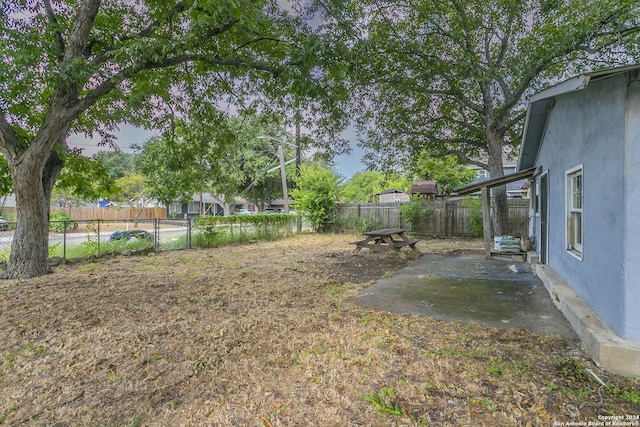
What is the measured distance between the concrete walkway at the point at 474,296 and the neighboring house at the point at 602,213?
288mm

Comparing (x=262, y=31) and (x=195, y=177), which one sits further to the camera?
(x=195, y=177)

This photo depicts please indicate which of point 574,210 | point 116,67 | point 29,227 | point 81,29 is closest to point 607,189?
point 574,210

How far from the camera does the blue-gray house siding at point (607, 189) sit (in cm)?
277

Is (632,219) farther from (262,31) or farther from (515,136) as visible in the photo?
(515,136)

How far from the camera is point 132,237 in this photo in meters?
10.8

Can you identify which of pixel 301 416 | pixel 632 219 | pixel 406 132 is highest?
pixel 406 132

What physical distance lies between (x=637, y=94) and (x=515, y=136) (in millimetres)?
9778

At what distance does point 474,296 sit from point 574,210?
5.81 feet

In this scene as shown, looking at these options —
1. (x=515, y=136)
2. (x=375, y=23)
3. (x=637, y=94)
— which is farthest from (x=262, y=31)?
(x=515, y=136)

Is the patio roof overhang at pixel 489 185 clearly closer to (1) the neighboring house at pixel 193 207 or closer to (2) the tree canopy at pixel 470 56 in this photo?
(2) the tree canopy at pixel 470 56

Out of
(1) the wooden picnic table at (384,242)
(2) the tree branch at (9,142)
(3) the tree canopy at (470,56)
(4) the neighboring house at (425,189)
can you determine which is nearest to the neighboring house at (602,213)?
(1) the wooden picnic table at (384,242)

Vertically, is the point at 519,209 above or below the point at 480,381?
above

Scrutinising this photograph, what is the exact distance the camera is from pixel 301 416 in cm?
221

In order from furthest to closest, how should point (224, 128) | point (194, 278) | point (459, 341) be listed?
1. point (224, 128)
2. point (194, 278)
3. point (459, 341)
